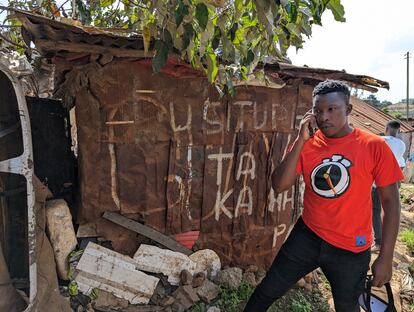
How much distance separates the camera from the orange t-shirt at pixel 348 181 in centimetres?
213

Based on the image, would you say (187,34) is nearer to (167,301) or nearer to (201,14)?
(201,14)

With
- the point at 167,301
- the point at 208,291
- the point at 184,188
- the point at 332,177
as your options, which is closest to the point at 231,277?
the point at 208,291

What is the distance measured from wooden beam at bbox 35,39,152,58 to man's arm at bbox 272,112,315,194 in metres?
1.26

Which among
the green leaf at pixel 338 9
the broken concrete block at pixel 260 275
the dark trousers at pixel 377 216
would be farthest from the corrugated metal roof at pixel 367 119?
the green leaf at pixel 338 9

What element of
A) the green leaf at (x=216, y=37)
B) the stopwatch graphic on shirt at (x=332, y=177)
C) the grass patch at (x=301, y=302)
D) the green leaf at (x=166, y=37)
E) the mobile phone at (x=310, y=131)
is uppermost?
the green leaf at (x=216, y=37)

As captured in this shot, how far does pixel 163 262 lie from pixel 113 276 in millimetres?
503

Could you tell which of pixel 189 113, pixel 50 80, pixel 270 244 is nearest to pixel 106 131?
pixel 189 113

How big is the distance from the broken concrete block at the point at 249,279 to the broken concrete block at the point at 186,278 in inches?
27.5

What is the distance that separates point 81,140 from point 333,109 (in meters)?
2.21

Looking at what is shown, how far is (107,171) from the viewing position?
127 inches

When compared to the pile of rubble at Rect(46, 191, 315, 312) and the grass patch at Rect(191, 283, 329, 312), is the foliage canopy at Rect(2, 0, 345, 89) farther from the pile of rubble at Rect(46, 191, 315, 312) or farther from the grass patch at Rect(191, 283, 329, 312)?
the grass patch at Rect(191, 283, 329, 312)

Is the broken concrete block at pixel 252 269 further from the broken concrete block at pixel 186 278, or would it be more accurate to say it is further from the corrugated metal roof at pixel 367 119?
the corrugated metal roof at pixel 367 119

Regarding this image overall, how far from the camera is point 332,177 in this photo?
2236 millimetres

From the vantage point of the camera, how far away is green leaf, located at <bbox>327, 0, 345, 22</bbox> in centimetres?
181
